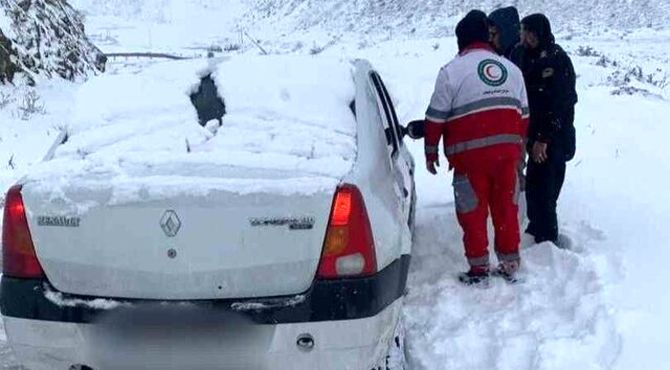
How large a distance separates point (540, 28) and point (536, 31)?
3cm

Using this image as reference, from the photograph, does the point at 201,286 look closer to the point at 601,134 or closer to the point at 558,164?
the point at 558,164

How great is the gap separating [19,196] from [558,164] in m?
3.55

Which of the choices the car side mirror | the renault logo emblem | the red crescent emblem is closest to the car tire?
the renault logo emblem

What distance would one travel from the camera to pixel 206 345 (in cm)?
353

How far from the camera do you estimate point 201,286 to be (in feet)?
11.5

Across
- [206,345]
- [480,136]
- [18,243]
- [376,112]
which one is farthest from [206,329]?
[480,136]

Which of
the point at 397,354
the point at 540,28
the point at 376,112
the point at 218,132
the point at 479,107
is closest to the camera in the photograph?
the point at 218,132

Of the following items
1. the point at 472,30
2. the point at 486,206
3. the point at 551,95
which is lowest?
the point at 486,206

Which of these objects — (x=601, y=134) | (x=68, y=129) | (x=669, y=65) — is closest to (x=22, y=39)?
(x=601, y=134)

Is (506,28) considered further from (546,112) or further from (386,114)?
(386,114)

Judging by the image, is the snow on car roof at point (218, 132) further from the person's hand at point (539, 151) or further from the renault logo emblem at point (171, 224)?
the person's hand at point (539, 151)

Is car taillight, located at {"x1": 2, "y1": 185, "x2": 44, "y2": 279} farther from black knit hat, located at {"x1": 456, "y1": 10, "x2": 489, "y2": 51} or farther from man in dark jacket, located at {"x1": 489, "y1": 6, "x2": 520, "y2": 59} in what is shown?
man in dark jacket, located at {"x1": 489, "y1": 6, "x2": 520, "y2": 59}

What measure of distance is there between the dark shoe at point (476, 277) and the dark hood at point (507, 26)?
1.85 meters

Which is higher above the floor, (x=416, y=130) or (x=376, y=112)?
(x=376, y=112)
